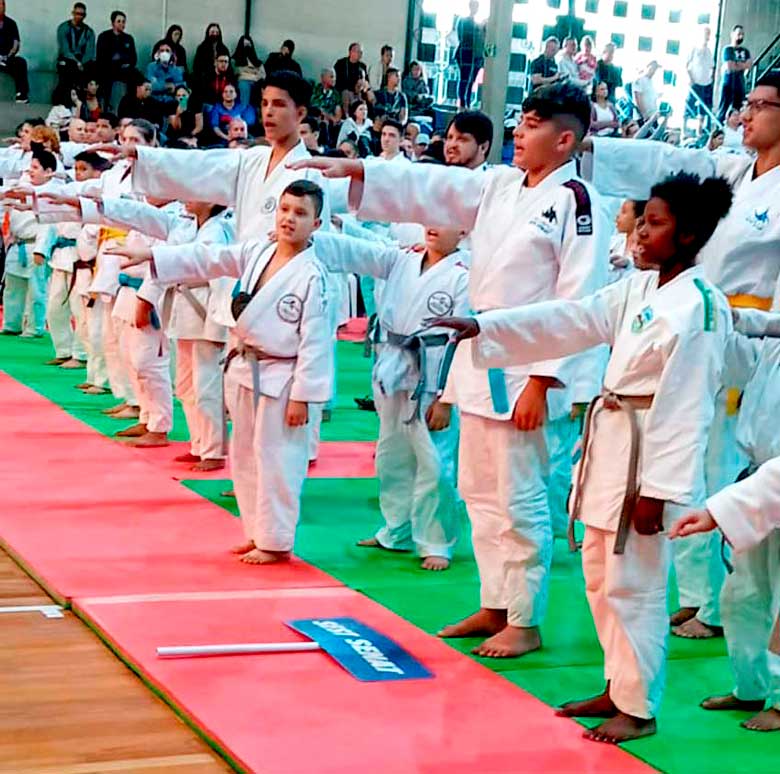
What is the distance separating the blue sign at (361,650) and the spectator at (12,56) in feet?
42.4

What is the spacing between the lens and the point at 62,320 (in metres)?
10.3

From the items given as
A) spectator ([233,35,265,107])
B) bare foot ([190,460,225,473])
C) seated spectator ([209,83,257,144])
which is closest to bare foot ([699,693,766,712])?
bare foot ([190,460,225,473])

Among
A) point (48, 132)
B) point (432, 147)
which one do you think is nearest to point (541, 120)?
point (432, 147)

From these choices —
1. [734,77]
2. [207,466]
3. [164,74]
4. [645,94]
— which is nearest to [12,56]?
[164,74]

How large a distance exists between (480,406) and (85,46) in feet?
43.6

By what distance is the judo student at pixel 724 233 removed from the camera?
13.9 feet

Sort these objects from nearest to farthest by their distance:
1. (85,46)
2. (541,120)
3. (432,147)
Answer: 1. (541,120)
2. (432,147)
3. (85,46)

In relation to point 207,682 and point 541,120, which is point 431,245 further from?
point 207,682

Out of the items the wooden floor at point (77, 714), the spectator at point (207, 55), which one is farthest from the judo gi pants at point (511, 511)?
the spectator at point (207, 55)

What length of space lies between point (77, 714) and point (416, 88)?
14.5m

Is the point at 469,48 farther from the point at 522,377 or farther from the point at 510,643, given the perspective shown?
the point at 510,643

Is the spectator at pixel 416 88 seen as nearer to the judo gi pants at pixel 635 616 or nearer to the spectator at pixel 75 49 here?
the spectator at pixel 75 49

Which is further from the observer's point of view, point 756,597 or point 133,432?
point 133,432

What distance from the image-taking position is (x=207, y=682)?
12.5ft
